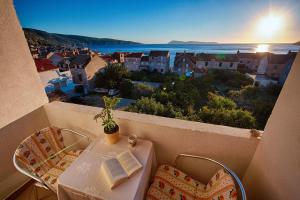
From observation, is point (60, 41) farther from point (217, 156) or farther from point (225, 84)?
point (225, 84)

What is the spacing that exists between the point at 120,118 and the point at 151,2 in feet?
7.92

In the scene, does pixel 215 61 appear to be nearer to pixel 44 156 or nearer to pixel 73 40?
pixel 73 40

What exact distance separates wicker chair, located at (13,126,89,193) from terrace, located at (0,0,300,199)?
27 cm

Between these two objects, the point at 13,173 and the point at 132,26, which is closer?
the point at 13,173

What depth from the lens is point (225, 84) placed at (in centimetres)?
279

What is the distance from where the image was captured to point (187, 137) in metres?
1.14

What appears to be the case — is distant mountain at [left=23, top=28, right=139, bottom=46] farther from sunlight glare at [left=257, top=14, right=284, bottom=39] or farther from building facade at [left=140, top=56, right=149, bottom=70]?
sunlight glare at [left=257, top=14, right=284, bottom=39]

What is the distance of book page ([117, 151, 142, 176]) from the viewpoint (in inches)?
33.9

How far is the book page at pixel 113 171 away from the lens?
0.78 m

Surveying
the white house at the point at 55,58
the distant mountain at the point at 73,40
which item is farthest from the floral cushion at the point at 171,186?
the white house at the point at 55,58


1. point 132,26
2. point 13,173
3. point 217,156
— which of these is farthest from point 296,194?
point 132,26

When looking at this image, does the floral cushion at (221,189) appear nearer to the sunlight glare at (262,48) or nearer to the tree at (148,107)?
the tree at (148,107)

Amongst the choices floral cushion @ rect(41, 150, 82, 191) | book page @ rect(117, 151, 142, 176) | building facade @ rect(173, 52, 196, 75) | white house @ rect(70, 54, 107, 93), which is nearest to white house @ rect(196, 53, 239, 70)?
building facade @ rect(173, 52, 196, 75)

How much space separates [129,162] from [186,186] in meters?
0.55
